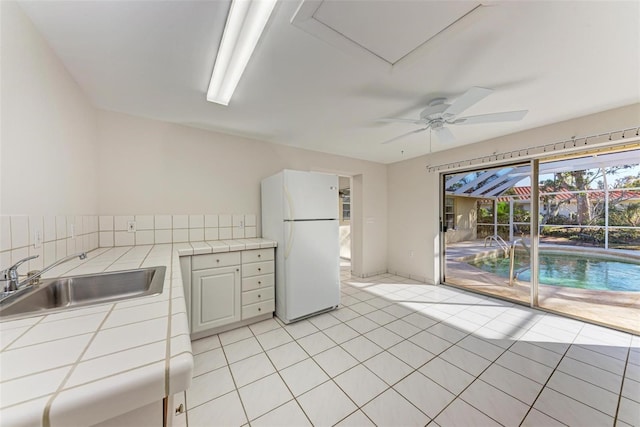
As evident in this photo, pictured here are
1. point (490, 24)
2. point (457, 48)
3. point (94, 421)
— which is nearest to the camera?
point (94, 421)

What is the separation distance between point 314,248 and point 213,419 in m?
1.62

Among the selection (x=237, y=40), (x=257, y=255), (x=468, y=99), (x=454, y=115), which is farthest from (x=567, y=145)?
(x=257, y=255)

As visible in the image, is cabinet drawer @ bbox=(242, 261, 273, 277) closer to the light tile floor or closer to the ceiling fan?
the light tile floor

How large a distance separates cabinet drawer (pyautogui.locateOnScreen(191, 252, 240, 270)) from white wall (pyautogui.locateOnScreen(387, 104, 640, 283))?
2.99 m

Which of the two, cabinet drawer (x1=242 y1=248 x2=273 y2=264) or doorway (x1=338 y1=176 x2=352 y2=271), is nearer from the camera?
→ cabinet drawer (x1=242 y1=248 x2=273 y2=264)

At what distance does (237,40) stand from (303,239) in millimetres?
1802

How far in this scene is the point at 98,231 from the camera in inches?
86.0

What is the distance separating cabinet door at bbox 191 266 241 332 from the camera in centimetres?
213

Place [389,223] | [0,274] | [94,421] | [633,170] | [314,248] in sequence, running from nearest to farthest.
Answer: [94,421] → [0,274] → [633,170] → [314,248] → [389,223]

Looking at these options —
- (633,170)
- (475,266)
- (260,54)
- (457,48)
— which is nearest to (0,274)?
(260,54)

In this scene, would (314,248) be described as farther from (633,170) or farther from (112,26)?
(633,170)

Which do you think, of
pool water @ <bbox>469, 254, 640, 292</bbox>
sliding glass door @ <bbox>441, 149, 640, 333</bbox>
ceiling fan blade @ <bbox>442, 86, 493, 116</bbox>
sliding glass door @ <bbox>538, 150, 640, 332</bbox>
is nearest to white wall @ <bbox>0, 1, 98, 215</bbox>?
ceiling fan blade @ <bbox>442, 86, 493, 116</bbox>

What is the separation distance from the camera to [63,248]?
154 cm

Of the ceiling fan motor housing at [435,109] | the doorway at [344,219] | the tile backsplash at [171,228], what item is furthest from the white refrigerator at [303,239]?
the doorway at [344,219]
